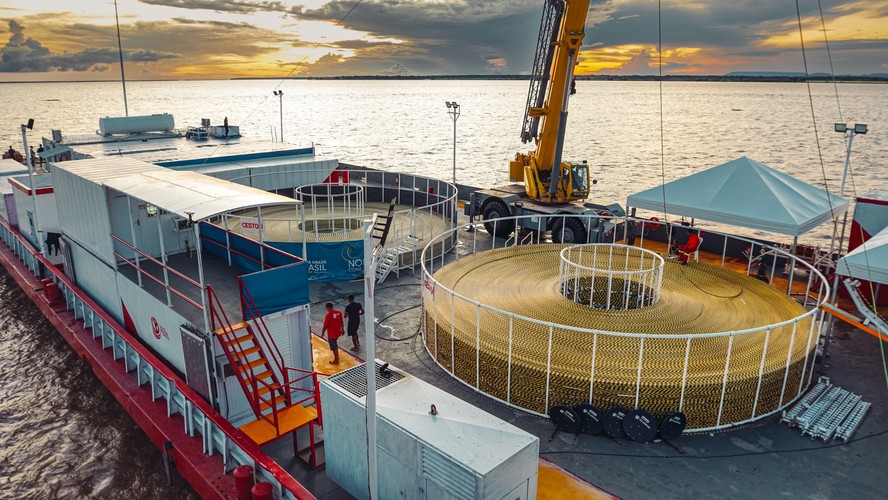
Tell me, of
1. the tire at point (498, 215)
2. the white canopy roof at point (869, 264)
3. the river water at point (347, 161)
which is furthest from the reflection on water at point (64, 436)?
the tire at point (498, 215)

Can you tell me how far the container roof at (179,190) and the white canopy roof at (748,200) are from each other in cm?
1377

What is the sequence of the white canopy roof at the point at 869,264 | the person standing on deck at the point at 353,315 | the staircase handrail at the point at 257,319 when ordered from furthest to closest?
the person standing on deck at the point at 353,315 → the white canopy roof at the point at 869,264 → the staircase handrail at the point at 257,319

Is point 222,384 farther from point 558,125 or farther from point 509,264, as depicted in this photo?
point 558,125

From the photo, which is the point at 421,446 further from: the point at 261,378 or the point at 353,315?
the point at 353,315

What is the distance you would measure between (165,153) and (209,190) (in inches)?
904

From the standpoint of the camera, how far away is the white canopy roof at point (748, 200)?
19344mm

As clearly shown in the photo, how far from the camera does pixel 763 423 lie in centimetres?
1313

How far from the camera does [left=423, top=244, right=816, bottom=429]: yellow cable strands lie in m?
12.7

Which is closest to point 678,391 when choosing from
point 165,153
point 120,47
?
point 165,153

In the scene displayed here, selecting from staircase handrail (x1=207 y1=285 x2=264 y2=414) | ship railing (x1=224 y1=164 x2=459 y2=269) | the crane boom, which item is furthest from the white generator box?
the crane boom

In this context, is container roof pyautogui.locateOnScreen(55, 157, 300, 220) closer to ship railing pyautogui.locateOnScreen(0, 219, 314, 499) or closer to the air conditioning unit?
the air conditioning unit

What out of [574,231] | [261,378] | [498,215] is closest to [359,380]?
[261,378]

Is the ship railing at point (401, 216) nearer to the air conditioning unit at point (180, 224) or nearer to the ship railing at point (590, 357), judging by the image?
the air conditioning unit at point (180, 224)

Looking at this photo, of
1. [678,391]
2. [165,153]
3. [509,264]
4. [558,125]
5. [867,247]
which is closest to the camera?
[678,391]
